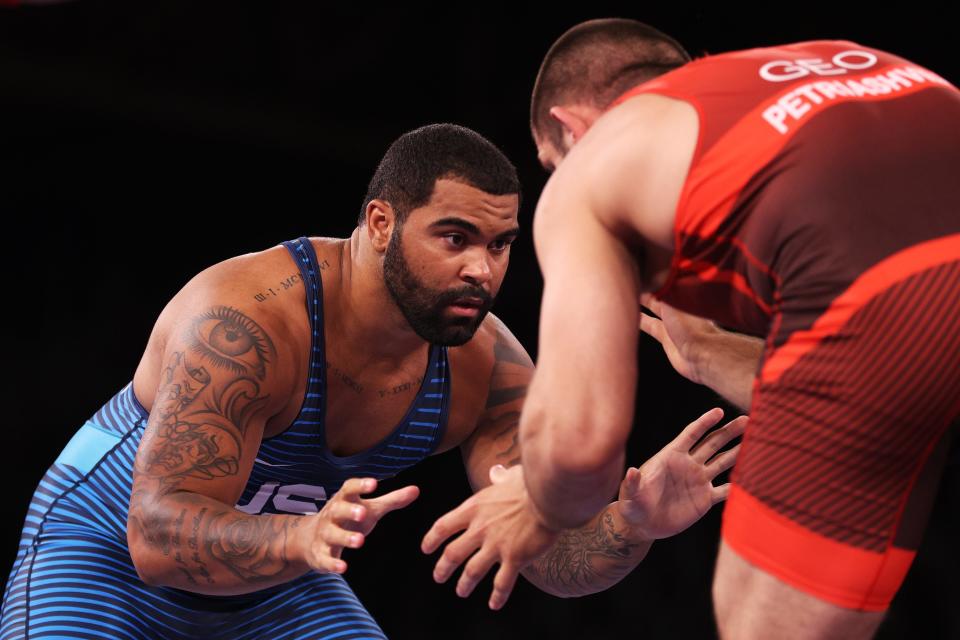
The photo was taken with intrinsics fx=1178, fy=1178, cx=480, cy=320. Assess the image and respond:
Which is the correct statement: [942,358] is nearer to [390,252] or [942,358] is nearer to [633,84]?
[633,84]

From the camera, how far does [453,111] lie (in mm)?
4344

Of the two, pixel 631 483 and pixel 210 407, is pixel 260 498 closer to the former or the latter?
pixel 210 407

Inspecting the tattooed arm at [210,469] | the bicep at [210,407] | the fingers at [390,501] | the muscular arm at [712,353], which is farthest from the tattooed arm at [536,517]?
the bicep at [210,407]

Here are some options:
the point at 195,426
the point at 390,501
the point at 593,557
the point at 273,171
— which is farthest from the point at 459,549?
the point at 273,171

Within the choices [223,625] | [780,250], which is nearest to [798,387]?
[780,250]

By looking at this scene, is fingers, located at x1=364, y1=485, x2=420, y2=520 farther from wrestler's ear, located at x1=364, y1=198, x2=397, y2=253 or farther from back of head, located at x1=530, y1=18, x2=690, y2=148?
wrestler's ear, located at x1=364, y1=198, x2=397, y2=253

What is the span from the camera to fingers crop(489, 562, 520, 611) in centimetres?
165

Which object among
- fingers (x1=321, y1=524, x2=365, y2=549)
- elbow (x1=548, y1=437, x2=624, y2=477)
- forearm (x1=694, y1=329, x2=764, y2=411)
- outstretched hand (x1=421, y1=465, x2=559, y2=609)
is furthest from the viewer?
forearm (x1=694, y1=329, x2=764, y2=411)

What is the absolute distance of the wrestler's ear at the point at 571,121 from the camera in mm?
1767

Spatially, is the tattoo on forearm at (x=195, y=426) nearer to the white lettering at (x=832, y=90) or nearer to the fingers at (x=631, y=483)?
the fingers at (x=631, y=483)

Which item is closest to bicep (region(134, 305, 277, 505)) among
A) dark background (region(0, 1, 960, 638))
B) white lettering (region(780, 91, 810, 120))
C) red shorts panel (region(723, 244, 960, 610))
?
red shorts panel (region(723, 244, 960, 610))

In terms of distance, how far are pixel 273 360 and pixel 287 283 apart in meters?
0.21

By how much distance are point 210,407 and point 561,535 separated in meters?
0.86

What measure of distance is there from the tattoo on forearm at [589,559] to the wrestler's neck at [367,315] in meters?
Answer: 0.55
